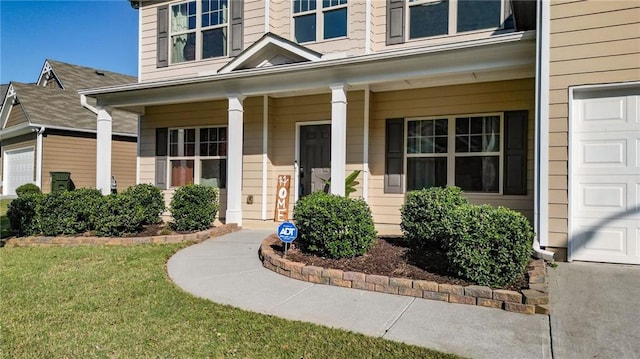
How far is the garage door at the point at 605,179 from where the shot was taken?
4762 mm

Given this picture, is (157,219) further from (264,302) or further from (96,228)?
(264,302)

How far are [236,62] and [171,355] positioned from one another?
670cm

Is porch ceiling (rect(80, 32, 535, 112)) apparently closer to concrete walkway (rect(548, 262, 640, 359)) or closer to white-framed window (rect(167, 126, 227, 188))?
white-framed window (rect(167, 126, 227, 188))

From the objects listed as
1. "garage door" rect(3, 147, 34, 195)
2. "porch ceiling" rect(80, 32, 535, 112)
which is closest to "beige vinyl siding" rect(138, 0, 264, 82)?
"porch ceiling" rect(80, 32, 535, 112)

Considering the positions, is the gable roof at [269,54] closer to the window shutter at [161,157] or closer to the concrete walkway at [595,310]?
the window shutter at [161,157]

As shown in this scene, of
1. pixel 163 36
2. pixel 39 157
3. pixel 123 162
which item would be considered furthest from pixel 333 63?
pixel 39 157

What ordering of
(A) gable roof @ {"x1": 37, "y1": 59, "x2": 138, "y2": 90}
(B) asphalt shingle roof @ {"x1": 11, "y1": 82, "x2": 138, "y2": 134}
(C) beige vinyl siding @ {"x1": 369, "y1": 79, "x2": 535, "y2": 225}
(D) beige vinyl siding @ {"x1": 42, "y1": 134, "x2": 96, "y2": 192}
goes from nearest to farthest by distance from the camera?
1. (C) beige vinyl siding @ {"x1": 369, "y1": 79, "x2": 535, "y2": 225}
2. (D) beige vinyl siding @ {"x1": 42, "y1": 134, "x2": 96, "y2": 192}
3. (B) asphalt shingle roof @ {"x1": 11, "y1": 82, "x2": 138, "y2": 134}
4. (A) gable roof @ {"x1": 37, "y1": 59, "x2": 138, "y2": 90}

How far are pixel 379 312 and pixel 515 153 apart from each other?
15.5 feet

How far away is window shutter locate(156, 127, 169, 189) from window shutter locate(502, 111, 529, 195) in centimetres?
792

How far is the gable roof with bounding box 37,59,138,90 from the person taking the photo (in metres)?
19.0

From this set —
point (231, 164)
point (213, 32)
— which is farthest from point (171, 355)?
point (213, 32)

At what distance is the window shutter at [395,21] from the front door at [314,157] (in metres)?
2.23

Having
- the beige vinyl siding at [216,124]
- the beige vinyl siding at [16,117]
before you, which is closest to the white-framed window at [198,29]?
the beige vinyl siding at [216,124]

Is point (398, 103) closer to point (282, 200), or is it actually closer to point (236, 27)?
point (282, 200)
